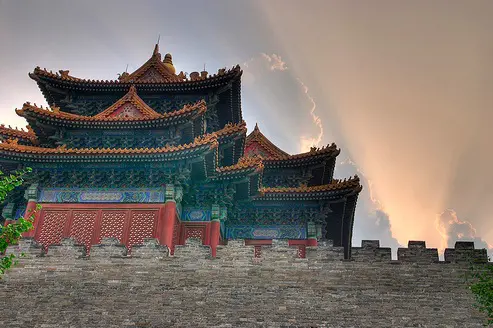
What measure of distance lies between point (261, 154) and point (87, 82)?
741 centimetres

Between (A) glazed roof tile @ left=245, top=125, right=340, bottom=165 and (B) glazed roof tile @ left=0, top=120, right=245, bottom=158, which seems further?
(A) glazed roof tile @ left=245, top=125, right=340, bottom=165

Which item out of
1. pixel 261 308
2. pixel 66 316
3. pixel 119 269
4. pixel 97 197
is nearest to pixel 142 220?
pixel 97 197

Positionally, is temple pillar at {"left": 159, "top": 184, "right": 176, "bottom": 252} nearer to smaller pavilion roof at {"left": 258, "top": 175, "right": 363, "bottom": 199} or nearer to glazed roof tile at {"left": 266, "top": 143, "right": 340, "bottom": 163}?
smaller pavilion roof at {"left": 258, "top": 175, "right": 363, "bottom": 199}

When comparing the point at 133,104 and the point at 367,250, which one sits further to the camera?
the point at 133,104

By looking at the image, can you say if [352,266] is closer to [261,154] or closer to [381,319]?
[381,319]

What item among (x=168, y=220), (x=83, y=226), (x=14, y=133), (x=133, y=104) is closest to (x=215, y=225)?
(x=168, y=220)

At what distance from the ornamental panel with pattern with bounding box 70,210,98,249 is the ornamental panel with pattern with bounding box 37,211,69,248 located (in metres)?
0.32

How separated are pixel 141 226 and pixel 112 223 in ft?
3.11

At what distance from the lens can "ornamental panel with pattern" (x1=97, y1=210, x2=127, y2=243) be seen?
15.5 metres

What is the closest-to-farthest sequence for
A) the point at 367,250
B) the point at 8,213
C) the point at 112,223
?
the point at 367,250, the point at 112,223, the point at 8,213

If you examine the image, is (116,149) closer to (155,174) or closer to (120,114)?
(155,174)

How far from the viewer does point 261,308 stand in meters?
11.7

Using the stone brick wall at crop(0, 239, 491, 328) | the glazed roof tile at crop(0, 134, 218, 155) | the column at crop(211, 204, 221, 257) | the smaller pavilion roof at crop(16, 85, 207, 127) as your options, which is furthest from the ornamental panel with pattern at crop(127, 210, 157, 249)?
the smaller pavilion roof at crop(16, 85, 207, 127)

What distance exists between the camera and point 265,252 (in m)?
12.6
